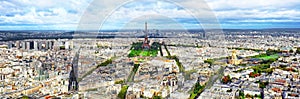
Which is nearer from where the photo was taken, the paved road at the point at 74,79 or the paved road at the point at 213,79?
the paved road at the point at 74,79

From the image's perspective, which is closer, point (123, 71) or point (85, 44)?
point (123, 71)

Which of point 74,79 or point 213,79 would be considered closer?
point 74,79

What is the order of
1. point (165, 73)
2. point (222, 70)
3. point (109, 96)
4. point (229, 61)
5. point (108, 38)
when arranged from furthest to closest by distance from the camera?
1. point (108, 38)
2. point (229, 61)
3. point (222, 70)
4. point (165, 73)
5. point (109, 96)

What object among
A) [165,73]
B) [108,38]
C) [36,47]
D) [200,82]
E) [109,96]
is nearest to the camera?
[109,96]

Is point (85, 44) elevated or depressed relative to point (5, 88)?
elevated

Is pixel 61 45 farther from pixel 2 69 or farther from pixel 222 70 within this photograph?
pixel 222 70

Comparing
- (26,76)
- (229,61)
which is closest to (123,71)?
(26,76)

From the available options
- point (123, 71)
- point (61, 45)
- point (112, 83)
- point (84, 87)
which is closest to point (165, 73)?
point (123, 71)

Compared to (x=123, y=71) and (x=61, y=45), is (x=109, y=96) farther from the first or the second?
(x=61, y=45)

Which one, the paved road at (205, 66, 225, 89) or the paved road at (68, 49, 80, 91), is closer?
the paved road at (68, 49, 80, 91)
